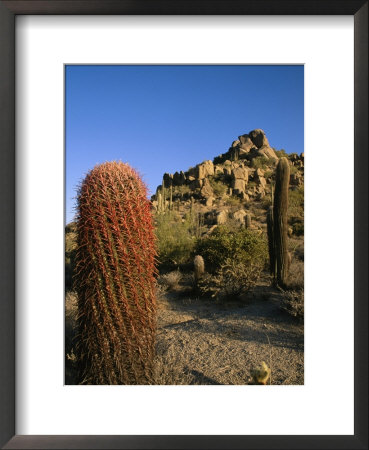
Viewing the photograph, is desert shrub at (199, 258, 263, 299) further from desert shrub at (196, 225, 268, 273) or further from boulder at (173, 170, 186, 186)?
boulder at (173, 170, 186, 186)

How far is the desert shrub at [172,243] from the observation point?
141 inches

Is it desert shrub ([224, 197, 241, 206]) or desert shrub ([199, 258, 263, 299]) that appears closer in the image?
desert shrub ([199, 258, 263, 299])

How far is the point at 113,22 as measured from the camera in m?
1.35

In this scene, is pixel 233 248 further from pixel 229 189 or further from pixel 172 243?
pixel 229 189

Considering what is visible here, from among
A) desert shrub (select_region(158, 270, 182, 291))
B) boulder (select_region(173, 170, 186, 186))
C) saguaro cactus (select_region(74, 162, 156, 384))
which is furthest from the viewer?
boulder (select_region(173, 170, 186, 186))

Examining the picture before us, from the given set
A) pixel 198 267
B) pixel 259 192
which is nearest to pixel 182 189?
pixel 259 192

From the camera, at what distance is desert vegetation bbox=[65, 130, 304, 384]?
140cm

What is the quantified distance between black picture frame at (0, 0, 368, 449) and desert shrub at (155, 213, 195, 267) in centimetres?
231

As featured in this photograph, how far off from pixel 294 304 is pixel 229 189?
3.32 meters

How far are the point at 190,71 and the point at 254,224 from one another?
2659mm

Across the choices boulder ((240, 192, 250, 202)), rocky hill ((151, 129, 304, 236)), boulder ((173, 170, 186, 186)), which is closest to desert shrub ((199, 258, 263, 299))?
rocky hill ((151, 129, 304, 236))

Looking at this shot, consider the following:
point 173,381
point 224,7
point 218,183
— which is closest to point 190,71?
point 224,7

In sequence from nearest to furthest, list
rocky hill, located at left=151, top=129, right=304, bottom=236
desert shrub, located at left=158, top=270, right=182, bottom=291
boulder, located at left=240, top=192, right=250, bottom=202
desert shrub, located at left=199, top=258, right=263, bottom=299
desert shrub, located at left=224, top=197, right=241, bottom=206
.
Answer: desert shrub, located at left=199, top=258, right=263, bottom=299 < desert shrub, located at left=158, top=270, right=182, bottom=291 < rocky hill, located at left=151, top=129, right=304, bottom=236 < boulder, located at left=240, top=192, right=250, bottom=202 < desert shrub, located at left=224, top=197, right=241, bottom=206
